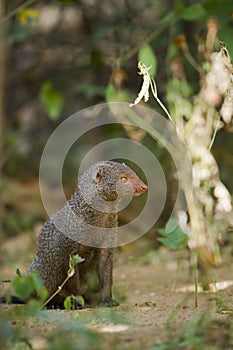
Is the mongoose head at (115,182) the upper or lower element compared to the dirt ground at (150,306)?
upper

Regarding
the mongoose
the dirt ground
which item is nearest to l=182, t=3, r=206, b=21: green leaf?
the mongoose

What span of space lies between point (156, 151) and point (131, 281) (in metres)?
1.71

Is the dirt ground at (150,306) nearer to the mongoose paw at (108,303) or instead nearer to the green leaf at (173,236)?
the mongoose paw at (108,303)

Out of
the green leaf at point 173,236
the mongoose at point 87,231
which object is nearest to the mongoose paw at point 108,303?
the mongoose at point 87,231

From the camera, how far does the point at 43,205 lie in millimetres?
6895

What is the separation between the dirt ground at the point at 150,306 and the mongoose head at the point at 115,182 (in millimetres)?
535

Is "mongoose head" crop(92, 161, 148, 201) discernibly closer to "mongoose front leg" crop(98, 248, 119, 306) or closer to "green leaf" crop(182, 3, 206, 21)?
"mongoose front leg" crop(98, 248, 119, 306)

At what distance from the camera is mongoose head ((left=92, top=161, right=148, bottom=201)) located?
3.42 m

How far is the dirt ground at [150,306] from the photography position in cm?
275

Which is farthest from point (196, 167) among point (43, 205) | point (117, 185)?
point (43, 205)

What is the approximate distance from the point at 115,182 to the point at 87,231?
0.90ft

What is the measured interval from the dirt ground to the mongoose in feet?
0.68

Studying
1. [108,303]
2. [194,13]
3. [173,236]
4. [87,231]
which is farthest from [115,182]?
[194,13]

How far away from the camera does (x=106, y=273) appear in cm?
355
